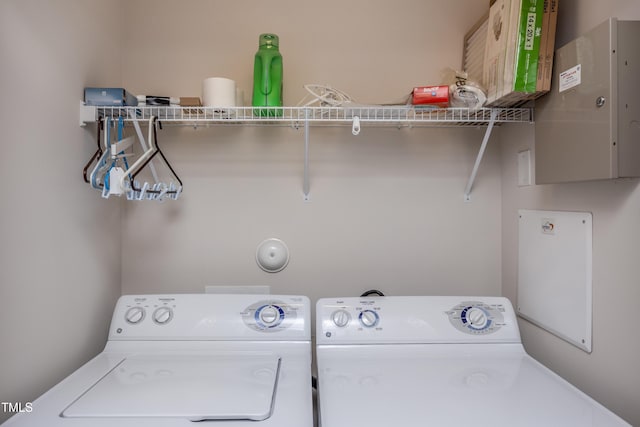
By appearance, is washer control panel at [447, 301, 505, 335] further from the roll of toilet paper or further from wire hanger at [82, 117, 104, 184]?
wire hanger at [82, 117, 104, 184]

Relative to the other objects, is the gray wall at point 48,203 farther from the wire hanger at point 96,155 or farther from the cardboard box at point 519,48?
the cardboard box at point 519,48

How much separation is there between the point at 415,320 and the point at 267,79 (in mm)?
1056

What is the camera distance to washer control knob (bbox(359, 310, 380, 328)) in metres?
1.34

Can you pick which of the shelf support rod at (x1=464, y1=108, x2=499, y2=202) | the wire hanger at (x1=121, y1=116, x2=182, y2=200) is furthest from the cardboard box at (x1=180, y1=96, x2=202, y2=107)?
the shelf support rod at (x1=464, y1=108, x2=499, y2=202)

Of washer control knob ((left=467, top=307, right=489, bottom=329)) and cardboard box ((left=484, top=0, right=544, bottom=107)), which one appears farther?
washer control knob ((left=467, top=307, right=489, bottom=329))

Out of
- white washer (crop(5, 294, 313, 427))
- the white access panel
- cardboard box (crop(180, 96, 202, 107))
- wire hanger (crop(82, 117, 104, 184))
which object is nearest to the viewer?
white washer (crop(5, 294, 313, 427))

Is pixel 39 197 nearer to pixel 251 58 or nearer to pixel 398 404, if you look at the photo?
pixel 251 58

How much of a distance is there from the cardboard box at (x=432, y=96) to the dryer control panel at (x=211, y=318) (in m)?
0.85

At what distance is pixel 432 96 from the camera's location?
51.5 inches

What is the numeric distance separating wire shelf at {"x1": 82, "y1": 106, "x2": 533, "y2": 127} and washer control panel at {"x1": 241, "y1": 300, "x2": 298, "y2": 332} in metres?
0.70

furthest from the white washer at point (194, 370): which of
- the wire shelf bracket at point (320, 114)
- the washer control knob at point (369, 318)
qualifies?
the wire shelf bracket at point (320, 114)

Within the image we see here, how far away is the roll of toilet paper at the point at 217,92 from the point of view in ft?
4.46

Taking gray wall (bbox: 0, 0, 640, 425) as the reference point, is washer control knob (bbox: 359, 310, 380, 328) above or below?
below

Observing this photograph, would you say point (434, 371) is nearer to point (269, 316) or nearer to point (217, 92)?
point (269, 316)
